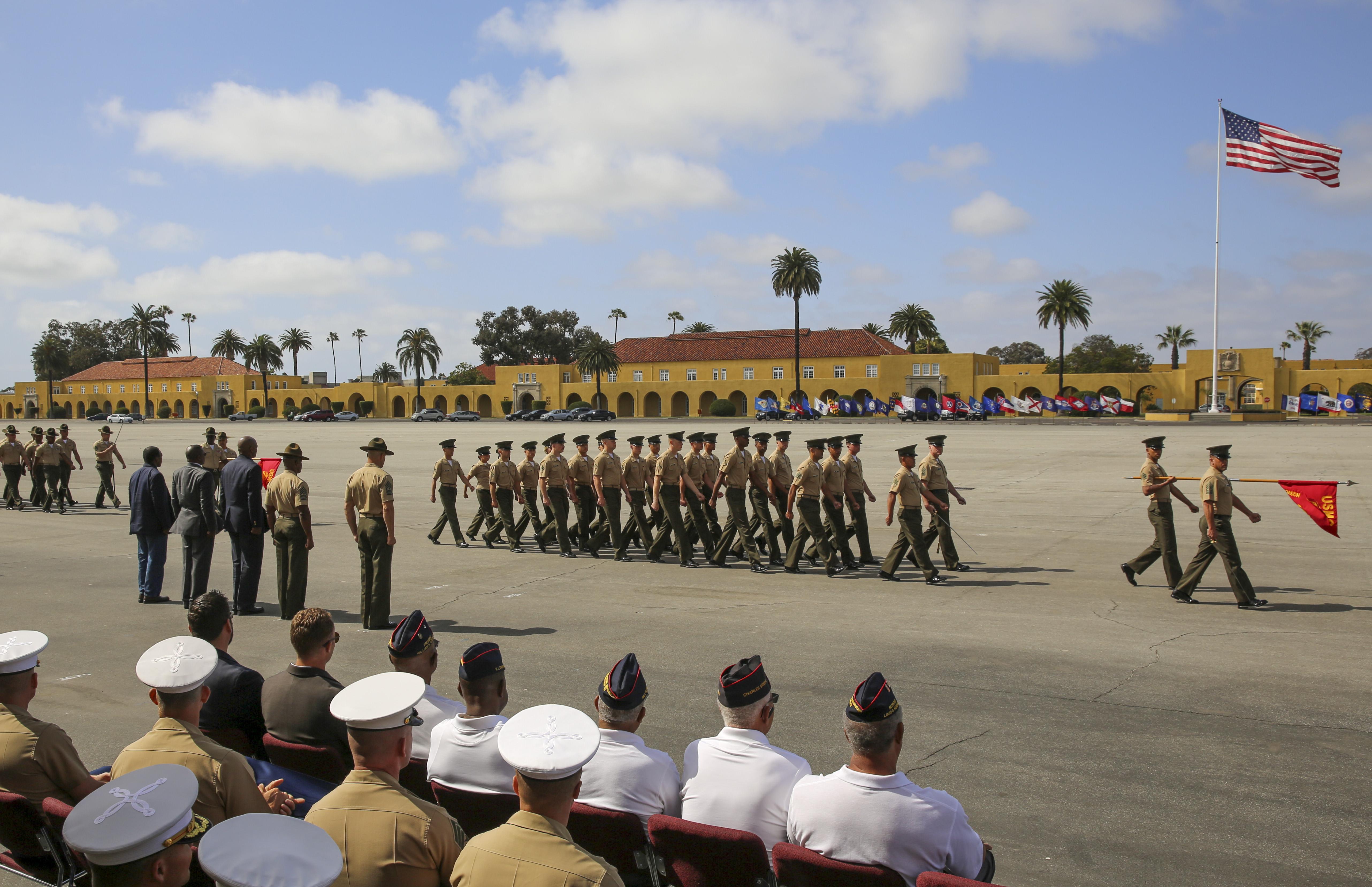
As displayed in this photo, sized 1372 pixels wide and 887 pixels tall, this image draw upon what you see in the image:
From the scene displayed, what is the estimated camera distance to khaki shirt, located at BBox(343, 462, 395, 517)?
9.52 m

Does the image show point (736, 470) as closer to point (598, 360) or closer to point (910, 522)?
point (910, 522)

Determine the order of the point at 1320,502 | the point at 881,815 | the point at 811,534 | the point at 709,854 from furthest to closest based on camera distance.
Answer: the point at 811,534, the point at 1320,502, the point at 709,854, the point at 881,815

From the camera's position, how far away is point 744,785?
11.6ft

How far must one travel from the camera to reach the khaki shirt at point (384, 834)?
9.07 feet

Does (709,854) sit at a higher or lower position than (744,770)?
lower

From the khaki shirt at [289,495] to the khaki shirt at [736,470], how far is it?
614 cm

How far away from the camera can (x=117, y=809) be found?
2.17 meters

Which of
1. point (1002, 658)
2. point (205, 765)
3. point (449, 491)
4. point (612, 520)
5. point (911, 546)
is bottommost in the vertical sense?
point (1002, 658)

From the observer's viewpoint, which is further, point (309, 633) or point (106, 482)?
point (106, 482)

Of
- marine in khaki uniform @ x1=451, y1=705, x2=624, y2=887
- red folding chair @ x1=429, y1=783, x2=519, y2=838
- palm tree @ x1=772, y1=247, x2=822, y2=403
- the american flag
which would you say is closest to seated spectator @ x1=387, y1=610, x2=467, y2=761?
red folding chair @ x1=429, y1=783, x2=519, y2=838

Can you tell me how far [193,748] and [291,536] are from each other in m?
6.91

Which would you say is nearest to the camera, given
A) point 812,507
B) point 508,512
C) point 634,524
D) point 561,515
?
point 812,507

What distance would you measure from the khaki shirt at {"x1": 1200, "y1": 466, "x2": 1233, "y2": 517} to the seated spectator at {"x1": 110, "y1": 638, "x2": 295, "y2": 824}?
9.87 metres

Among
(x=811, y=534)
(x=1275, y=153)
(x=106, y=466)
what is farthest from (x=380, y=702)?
(x=1275, y=153)
